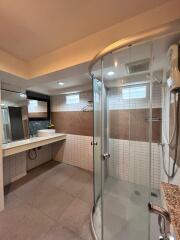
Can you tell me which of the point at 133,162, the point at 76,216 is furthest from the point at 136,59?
the point at 76,216

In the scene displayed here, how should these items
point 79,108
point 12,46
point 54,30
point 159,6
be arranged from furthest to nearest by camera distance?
point 79,108 < point 12,46 < point 54,30 < point 159,6

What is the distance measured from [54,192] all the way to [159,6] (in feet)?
9.73

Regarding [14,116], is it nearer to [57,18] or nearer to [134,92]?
[57,18]

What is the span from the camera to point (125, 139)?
2514 millimetres

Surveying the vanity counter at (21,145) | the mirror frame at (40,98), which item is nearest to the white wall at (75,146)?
the mirror frame at (40,98)

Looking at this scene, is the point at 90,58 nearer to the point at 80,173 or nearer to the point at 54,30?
the point at 54,30

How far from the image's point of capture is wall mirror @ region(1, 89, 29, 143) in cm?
252

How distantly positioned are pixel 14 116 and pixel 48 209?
2067mm

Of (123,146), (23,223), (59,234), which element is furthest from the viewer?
(123,146)

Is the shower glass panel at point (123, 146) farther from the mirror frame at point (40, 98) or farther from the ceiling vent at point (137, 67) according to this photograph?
the mirror frame at point (40, 98)

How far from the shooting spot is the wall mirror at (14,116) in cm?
252

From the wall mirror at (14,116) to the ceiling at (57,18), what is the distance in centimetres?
132

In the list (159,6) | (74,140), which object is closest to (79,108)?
(74,140)

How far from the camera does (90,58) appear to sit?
1411mm
